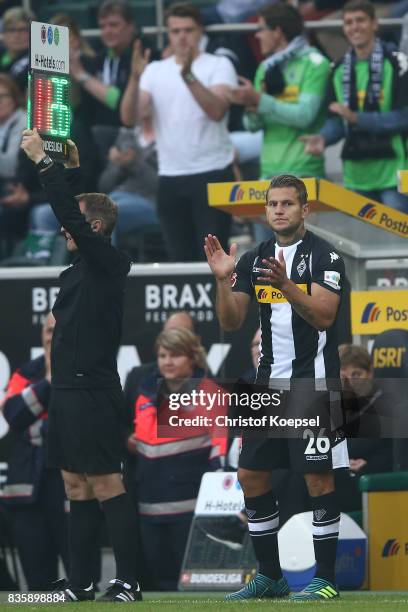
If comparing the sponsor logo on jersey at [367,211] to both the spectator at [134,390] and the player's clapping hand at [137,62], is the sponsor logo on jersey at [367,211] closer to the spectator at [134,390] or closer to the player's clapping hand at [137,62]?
the spectator at [134,390]

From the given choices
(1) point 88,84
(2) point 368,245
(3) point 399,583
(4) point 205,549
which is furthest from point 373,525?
(1) point 88,84

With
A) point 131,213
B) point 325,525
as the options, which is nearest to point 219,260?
point 325,525

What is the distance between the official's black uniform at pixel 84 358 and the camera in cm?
725

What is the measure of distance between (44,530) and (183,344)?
1.65m

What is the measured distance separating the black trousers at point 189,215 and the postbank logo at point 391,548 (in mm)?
3232

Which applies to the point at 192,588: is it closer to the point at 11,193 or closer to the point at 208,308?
the point at 208,308

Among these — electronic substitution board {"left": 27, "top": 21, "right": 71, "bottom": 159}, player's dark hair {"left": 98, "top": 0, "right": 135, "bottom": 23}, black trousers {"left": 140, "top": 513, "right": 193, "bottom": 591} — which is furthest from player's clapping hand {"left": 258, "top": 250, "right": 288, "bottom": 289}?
player's dark hair {"left": 98, "top": 0, "right": 135, "bottom": 23}

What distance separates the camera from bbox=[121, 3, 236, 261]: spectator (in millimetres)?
11180

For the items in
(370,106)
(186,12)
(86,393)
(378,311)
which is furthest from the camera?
(186,12)

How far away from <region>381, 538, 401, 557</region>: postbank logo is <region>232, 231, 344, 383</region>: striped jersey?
1834 mm

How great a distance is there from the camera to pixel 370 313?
9.32 metres

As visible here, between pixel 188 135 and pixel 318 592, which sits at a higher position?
pixel 188 135

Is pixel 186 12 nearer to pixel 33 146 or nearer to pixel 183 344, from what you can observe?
pixel 183 344

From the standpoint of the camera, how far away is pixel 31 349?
10.9 m
